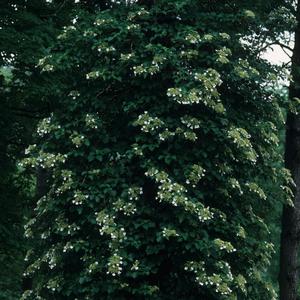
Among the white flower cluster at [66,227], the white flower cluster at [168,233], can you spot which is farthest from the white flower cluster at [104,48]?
the white flower cluster at [168,233]

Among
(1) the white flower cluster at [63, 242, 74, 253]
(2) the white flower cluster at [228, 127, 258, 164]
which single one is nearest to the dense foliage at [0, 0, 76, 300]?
(1) the white flower cluster at [63, 242, 74, 253]

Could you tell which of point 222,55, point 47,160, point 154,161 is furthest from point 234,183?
point 47,160

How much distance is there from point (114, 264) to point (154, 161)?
171 cm

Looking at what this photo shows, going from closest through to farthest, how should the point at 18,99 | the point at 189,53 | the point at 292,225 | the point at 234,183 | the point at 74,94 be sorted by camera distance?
the point at 189,53
the point at 234,183
the point at 74,94
the point at 292,225
the point at 18,99

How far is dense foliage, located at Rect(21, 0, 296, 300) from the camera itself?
954 centimetres

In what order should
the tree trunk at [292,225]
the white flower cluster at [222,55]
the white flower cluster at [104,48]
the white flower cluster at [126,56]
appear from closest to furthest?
the white flower cluster at [222,55], the white flower cluster at [126,56], the white flower cluster at [104,48], the tree trunk at [292,225]

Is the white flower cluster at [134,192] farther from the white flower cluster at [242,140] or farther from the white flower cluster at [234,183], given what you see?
the white flower cluster at [242,140]

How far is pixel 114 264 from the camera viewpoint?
30.0ft

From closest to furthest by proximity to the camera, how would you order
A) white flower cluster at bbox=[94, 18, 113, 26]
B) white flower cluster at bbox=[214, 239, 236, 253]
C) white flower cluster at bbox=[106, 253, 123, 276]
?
white flower cluster at bbox=[106, 253, 123, 276], white flower cluster at bbox=[214, 239, 236, 253], white flower cluster at bbox=[94, 18, 113, 26]

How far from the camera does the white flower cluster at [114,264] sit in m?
9.01

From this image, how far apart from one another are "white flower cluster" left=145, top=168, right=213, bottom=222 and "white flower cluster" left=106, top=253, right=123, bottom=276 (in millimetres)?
1042

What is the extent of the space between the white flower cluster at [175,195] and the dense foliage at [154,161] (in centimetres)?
2

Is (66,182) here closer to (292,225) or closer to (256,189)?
(256,189)

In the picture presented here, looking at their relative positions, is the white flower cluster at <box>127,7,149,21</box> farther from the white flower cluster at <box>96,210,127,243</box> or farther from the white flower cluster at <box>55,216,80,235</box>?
the white flower cluster at <box>55,216,80,235</box>
